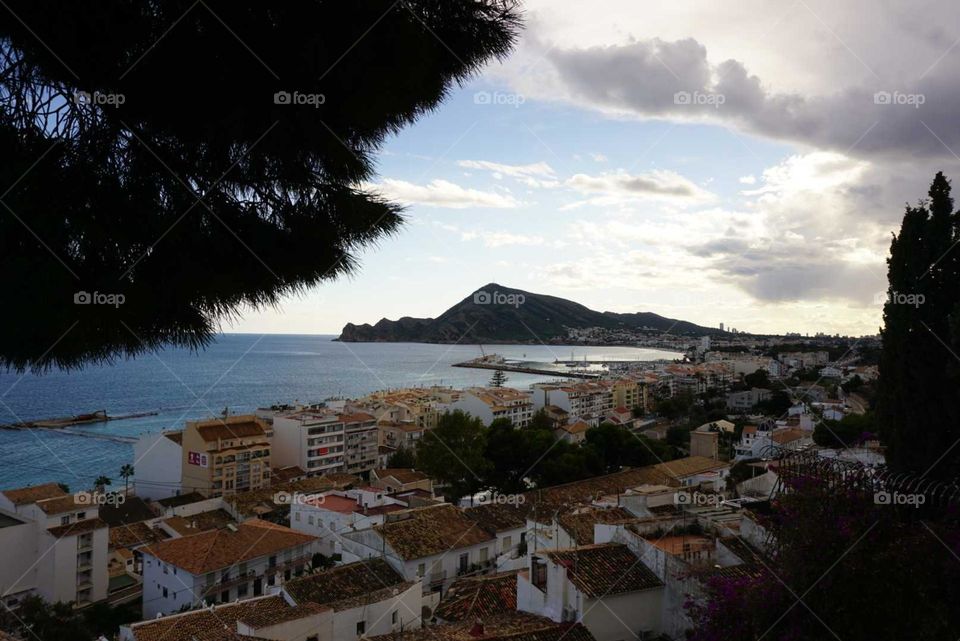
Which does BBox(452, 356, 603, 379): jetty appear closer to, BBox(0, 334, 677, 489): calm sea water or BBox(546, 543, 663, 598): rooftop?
BBox(0, 334, 677, 489): calm sea water

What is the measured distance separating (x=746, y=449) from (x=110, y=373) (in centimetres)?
9325

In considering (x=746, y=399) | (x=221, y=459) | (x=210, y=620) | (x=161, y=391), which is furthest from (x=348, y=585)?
(x=161, y=391)

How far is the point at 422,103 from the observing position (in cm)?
247

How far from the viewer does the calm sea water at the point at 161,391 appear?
42.1 m

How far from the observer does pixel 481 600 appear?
8.59 metres

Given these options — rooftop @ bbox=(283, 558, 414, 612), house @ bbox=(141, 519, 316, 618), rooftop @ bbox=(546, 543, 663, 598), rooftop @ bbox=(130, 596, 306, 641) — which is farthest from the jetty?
rooftop @ bbox=(546, 543, 663, 598)

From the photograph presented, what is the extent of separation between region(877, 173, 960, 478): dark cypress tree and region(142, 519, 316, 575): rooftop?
1355cm

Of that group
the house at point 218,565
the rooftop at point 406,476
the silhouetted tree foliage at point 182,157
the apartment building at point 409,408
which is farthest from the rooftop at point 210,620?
the apartment building at point 409,408

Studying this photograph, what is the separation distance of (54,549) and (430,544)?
11.9 m

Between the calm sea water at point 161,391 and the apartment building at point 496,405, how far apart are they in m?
18.3

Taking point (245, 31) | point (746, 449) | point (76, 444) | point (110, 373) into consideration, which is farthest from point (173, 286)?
point (110, 373)

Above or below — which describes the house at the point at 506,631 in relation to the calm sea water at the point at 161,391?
above

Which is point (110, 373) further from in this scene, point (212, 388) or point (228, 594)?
point (228, 594)

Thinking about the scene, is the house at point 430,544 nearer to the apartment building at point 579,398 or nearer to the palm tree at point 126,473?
the palm tree at point 126,473
